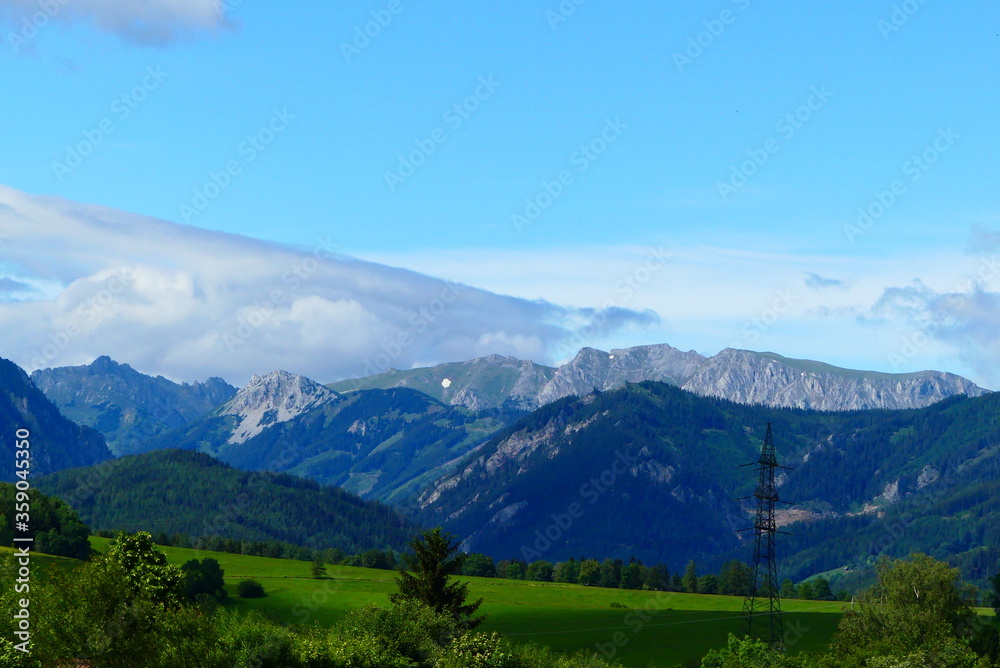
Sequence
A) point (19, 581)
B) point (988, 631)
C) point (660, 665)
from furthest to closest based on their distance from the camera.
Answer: point (660, 665), point (988, 631), point (19, 581)

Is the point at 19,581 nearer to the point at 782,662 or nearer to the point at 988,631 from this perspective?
the point at 782,662

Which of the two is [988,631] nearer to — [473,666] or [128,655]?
[473,666]

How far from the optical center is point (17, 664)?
236ft

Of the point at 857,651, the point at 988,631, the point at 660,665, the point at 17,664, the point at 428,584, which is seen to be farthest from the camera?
the point at 660,665

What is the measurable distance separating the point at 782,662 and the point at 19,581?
84.5m

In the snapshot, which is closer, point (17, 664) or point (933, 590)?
point (17, 664)

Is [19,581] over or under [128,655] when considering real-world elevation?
over

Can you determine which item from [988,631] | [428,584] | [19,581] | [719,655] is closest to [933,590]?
[988,631]

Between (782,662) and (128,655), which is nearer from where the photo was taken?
(128,655)

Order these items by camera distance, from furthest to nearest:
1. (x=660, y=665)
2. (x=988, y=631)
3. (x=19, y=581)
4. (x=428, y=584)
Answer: (x=660, y=665)
(x=988, y=631)
(x=428, y=584)
(x=19, y=581)

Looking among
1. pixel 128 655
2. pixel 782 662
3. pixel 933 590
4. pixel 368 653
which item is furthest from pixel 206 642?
pixel 933 590

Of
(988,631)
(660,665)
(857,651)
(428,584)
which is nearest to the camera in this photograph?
Answer: (428,584)

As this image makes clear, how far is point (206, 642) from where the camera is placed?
3027 inches

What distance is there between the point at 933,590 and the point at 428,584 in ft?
269
